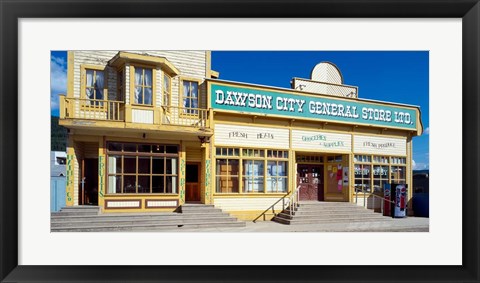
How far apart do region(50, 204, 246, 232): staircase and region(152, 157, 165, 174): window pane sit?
1.17 m

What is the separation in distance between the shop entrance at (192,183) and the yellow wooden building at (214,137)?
0.11 feet

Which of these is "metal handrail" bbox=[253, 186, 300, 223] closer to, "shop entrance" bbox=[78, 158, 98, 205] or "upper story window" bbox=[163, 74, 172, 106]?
"upper story window" bbox=[163, 74, 172, 106]

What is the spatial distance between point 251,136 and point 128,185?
3.94 m

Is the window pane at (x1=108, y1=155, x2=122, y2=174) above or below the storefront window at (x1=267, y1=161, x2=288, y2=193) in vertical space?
above

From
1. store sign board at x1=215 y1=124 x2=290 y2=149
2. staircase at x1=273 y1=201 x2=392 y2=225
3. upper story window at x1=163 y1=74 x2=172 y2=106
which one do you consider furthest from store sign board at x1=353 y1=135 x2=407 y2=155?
upper story window at x1=163 y1=74 x2=172 y2=106

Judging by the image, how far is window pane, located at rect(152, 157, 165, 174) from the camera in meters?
9.12

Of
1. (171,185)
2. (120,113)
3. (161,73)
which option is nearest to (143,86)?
(161,73)

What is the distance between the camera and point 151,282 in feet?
14.5

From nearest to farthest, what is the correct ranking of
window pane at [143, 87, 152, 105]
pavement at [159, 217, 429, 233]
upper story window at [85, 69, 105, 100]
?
pavement at [159, 217, 429, 233], window pane at [143, 87, 152, 105], upper story window at [85, 69, 105, 100]

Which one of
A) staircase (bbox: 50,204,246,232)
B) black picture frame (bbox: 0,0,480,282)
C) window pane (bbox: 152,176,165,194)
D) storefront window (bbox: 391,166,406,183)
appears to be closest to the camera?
black picture frame (bbox: 0,0,480,282)

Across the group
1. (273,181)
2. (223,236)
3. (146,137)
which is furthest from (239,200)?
(223,236)

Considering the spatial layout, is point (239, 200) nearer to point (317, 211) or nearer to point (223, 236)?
point (317, 211)

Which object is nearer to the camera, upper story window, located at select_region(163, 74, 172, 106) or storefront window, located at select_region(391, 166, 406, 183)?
upper story window, located at select_region(163, 74, 172, 106)

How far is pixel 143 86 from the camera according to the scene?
886cm
